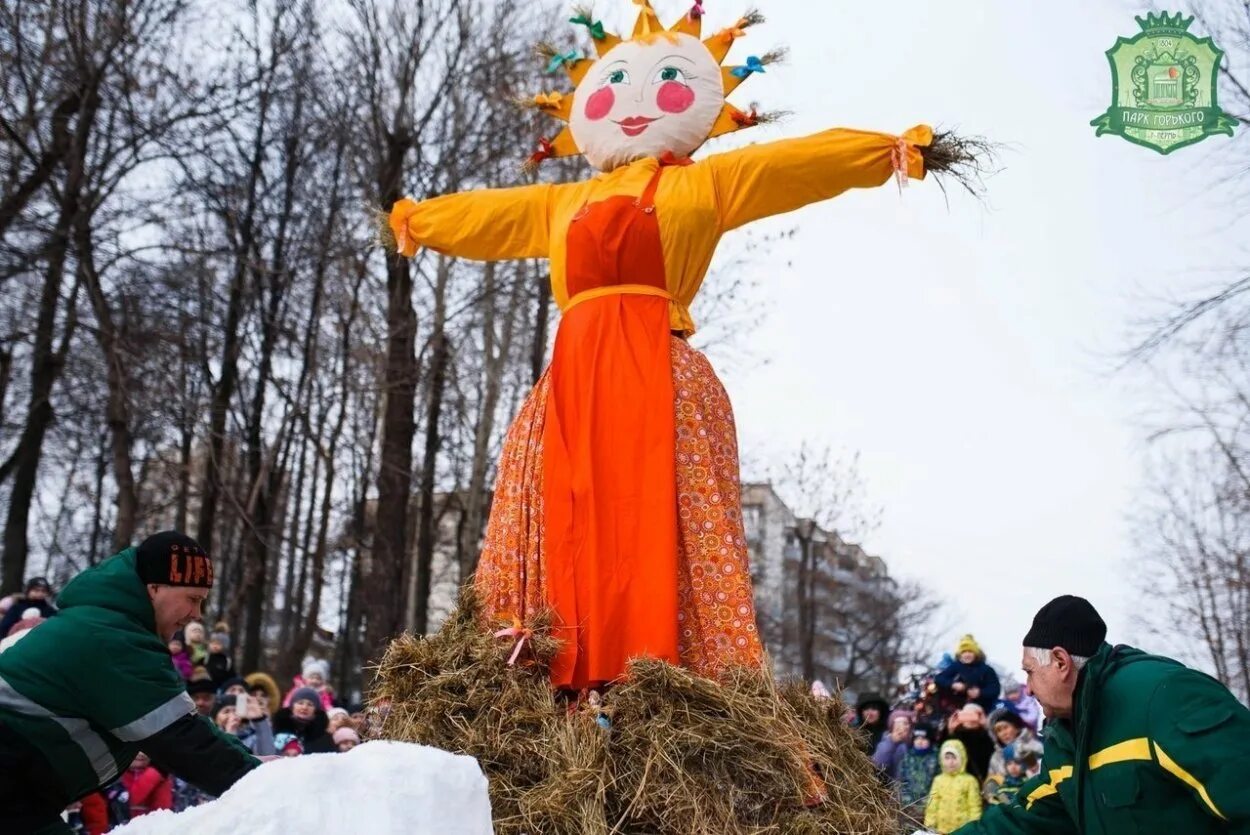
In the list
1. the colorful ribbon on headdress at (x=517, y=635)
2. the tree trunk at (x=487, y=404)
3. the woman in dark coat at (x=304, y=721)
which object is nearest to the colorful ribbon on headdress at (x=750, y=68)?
the colorful ribbon on headdress at (x=517, y=635)

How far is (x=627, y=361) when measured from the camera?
5.34m

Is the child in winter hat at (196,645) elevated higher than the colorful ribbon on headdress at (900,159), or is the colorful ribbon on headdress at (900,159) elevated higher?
the colorful ribbon on headdress at (900,159)

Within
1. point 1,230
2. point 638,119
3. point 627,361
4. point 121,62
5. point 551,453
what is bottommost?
point 551,453

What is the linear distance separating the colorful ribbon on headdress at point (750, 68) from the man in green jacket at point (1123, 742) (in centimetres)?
344

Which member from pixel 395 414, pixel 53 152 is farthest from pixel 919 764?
pixel 53 152

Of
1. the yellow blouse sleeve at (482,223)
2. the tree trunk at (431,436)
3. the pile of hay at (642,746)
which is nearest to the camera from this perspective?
the pile of hay at (642,746)

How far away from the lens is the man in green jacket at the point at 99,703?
3.08 m

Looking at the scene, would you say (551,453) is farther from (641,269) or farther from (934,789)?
(934,789)

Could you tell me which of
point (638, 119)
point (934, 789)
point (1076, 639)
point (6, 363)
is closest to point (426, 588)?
point (6, 363)

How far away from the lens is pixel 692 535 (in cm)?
518

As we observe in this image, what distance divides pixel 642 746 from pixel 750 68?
331cm

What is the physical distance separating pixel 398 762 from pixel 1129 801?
5.72ft

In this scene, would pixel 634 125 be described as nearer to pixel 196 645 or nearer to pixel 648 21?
pixel 648 21

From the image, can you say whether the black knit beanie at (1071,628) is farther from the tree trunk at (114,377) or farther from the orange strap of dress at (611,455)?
the tree trunk at (114,377)
